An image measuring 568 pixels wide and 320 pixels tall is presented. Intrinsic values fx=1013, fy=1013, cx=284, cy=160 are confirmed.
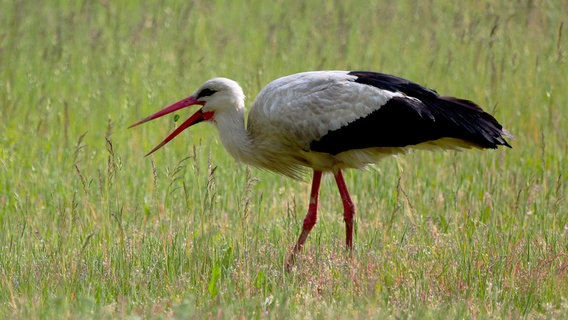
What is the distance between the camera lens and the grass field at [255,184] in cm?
509

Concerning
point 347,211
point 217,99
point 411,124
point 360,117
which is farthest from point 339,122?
point 217,99

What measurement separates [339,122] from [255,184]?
115 centimetres

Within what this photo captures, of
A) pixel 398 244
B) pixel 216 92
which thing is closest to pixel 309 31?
pixel 216 92

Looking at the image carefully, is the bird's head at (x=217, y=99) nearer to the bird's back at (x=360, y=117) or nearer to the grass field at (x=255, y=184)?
the bird's back at (x=360, y=117)

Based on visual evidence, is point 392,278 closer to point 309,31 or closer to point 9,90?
point 9,90

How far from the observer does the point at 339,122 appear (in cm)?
609

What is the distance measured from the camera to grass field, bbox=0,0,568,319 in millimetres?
5094

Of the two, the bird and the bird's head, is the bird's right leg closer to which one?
the bird

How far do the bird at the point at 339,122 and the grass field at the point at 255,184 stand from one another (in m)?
0.39

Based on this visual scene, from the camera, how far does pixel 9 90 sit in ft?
27.7

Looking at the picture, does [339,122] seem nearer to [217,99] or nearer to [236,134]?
[236,134]

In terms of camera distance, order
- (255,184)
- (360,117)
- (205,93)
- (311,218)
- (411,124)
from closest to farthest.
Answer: (411,124), (360,117), (311,218), (205,93), (255,184)

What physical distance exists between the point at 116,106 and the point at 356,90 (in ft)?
10.3

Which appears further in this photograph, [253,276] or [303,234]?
[303,234]
